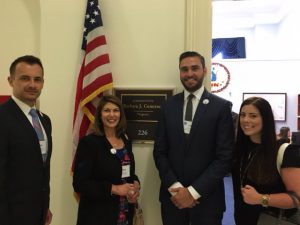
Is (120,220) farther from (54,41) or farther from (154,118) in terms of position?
(54,41)

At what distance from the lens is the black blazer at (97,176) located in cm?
217

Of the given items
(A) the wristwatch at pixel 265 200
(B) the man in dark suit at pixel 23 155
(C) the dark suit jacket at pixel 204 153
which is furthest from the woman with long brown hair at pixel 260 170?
(B) the man in dark suit at pixel 23 155

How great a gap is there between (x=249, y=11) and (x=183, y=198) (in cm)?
644

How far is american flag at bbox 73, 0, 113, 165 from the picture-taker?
2.71 m

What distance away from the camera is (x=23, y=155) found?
5.81ft

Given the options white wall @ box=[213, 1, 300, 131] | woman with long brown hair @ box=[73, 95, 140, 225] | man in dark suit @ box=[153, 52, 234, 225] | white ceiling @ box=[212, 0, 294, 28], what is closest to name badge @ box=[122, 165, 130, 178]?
woman with long brown hair @ box=[73, 95, 140, 225]

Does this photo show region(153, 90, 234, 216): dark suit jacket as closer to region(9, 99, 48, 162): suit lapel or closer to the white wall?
region(9, 99, 48, 162): suit lapel

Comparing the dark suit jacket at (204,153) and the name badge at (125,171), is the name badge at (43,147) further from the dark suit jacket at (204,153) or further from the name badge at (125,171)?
the dark suit jacket at (204,153)

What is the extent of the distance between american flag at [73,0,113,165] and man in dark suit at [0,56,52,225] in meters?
0.79

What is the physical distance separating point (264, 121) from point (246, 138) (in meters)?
0.19

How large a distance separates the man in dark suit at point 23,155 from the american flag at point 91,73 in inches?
31.1

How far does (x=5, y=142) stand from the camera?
67.4 inches

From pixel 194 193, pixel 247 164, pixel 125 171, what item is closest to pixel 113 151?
pixel 125 171

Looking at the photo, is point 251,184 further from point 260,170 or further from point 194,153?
point 194,153
